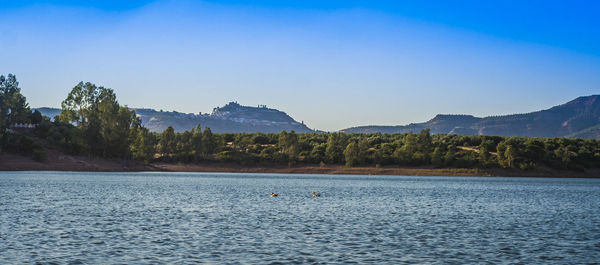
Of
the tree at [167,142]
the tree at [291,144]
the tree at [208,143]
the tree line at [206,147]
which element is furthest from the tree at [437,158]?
the tree at [167,142]

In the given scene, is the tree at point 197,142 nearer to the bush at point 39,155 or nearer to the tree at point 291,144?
the tree at point 291,144

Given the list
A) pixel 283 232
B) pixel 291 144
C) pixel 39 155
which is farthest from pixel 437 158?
pixel 283 232

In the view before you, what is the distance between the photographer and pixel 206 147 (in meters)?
149

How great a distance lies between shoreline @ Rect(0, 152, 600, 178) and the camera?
4781 inches

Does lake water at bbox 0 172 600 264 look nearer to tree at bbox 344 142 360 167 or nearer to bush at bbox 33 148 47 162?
bush at bbox 33 148 47 162

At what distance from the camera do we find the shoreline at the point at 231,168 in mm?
121438

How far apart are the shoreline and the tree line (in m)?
1.68

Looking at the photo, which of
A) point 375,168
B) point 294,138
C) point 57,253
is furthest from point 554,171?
point 57,253

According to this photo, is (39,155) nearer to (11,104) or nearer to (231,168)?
(11,104)

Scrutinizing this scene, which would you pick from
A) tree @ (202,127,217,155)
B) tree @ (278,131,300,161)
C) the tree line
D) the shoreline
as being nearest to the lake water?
the shoreline

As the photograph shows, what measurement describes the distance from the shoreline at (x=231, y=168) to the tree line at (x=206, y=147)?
1680 millimetres

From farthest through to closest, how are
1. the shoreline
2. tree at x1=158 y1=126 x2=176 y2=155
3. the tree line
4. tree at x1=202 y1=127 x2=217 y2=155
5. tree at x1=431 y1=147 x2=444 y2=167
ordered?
tree at x1=158 y1=126 x2=176 y2=155, tree at x1=202 y1=127 x2=217 y2=155, tree at x1=431 y1=147 x2=444 y2=167, the tree line, the shoreline

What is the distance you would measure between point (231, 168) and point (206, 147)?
945cm

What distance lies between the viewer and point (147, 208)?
44281 millimetres
